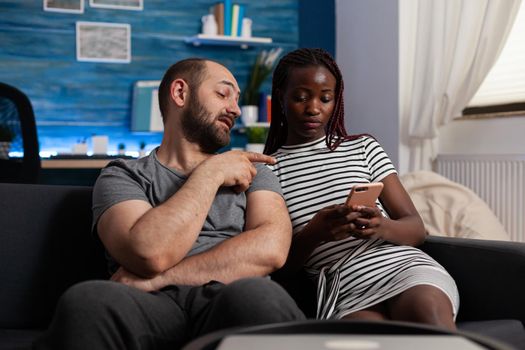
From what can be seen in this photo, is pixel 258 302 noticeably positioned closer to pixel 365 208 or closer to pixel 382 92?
pixel 365 208

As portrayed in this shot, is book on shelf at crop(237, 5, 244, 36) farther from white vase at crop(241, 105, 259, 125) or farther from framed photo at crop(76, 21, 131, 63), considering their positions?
framed photo at crop(76, 21, 131, 63)

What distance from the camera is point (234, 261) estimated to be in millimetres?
1538

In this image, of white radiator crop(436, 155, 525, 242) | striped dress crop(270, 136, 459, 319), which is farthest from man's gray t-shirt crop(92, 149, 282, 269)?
white radiator crop(436, 155, 525, 242)

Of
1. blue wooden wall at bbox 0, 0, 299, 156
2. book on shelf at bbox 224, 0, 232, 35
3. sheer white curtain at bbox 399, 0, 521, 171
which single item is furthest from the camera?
book on shelf at bbox 224, 0, 232, 35

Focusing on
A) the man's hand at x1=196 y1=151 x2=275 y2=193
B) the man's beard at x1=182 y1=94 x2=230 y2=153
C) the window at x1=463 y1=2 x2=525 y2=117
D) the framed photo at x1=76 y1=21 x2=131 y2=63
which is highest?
the framed photo at x1=76 y1=21 x2=131 y2=63

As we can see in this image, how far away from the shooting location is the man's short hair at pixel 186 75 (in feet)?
5.98

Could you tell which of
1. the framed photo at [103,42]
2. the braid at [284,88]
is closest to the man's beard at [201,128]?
the braid at [284,88]

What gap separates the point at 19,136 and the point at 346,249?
6.87 feet

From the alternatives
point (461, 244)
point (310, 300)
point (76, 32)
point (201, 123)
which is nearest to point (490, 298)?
point (461, 244)

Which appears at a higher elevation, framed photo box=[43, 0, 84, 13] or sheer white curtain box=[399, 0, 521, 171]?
framed photo box=[43, 0, 84, 13]

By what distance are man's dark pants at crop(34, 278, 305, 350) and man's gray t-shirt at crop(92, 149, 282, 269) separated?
292mm

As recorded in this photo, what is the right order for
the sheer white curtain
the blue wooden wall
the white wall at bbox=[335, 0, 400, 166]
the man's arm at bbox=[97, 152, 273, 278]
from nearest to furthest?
1. the man's arm at bbox=[97, 152, 273, 278]
2. the sheer white curtain
3. the white wall at bbox=[335, 0, 400, 166]
4. the blue wooden wall

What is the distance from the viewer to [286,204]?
6.05 ft

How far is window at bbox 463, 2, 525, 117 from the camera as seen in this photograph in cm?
366
